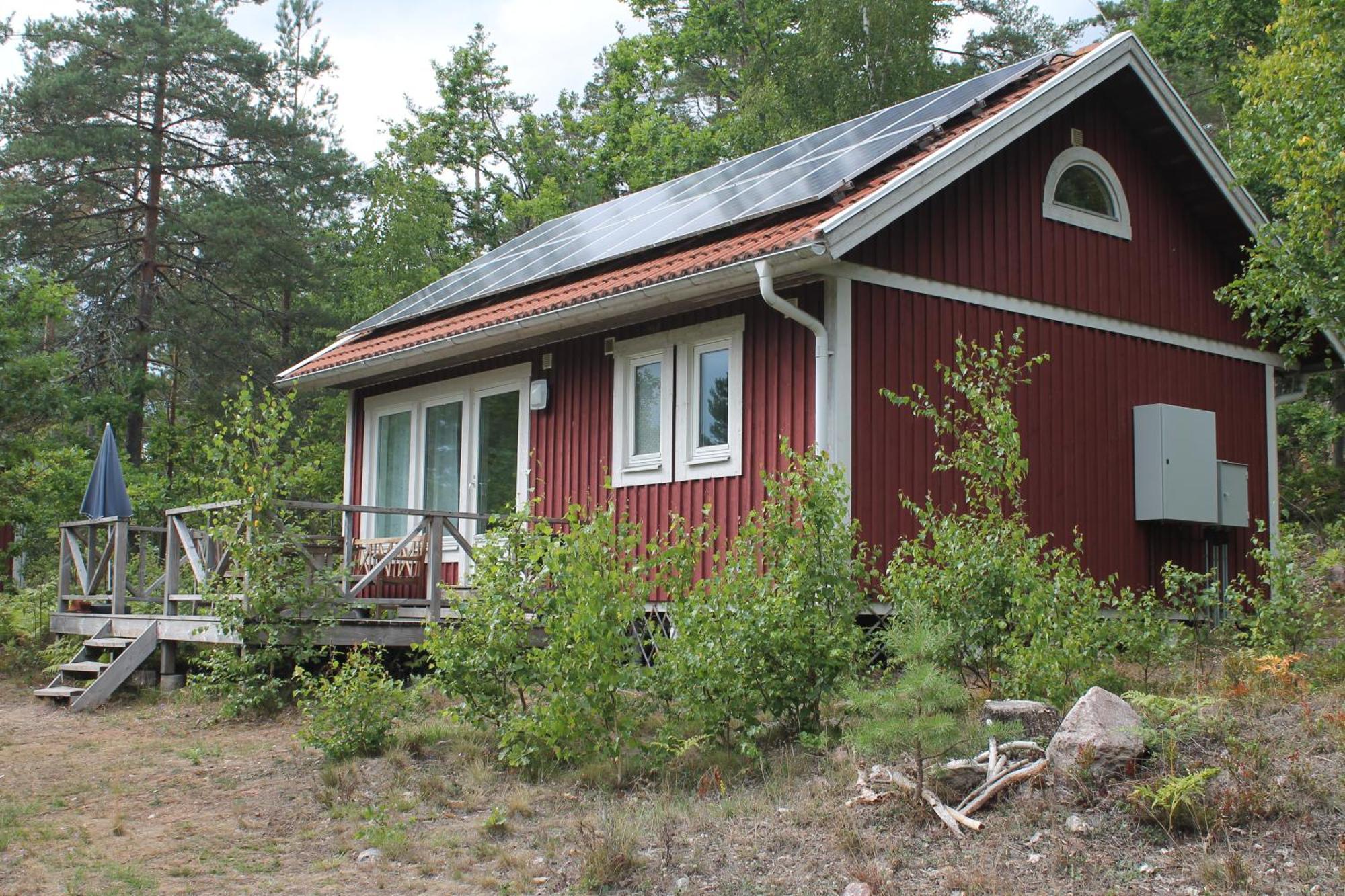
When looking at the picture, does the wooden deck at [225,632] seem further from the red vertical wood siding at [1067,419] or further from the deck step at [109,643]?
the red vertical wood siding at [1067,419]

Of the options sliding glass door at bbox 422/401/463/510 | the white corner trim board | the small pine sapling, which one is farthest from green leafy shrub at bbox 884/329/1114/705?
sliding glass door at bbox 422/401/463/510

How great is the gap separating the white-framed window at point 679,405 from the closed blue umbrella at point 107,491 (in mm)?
5808

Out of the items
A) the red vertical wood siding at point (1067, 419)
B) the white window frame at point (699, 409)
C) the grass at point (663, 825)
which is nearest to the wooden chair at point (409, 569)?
the white window frame at point (699, 409)

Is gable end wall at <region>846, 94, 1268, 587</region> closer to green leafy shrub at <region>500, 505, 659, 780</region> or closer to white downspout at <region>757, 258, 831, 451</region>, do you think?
white downspout at <region>757, 258, 831, 451</region>

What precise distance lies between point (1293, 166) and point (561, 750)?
10.7 m

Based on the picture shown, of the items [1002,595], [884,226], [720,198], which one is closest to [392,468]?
[720,198]

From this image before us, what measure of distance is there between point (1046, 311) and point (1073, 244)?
0.80 meters

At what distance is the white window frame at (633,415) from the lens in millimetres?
11812

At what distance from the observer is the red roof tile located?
1020 centimetres

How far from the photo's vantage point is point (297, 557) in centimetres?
1105

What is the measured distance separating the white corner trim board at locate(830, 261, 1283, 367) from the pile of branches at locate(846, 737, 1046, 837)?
4965 mm

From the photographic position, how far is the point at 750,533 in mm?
7965

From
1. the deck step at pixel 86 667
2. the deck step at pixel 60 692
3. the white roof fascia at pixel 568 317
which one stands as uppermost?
the white roof fascia at pixel 568 317

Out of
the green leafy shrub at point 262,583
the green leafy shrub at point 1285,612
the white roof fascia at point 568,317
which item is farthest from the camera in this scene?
the green leafy shrub at point 262,583
